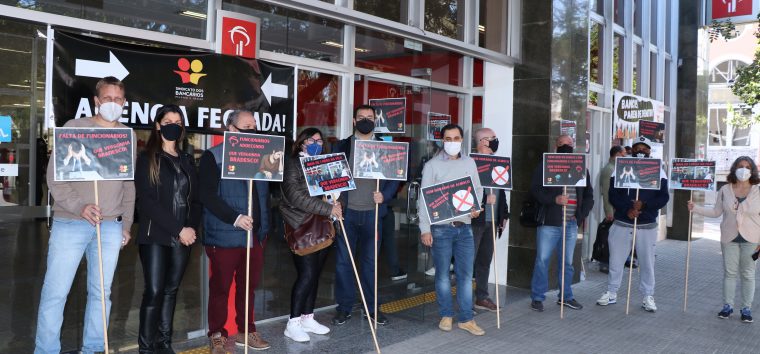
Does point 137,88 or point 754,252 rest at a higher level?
Answer: point 137,88

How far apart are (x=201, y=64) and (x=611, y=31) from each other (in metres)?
7.63

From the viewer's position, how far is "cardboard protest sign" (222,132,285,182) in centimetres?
433

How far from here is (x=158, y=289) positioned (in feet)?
14.0

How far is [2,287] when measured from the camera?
14.4 feet

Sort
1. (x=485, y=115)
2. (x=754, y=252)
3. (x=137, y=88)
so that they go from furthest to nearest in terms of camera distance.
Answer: (x=485, y=115), (x=754, y=252), (x=137, y=88)

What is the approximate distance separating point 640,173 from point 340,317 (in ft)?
11.3

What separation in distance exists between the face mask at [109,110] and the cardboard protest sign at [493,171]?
3352 mm

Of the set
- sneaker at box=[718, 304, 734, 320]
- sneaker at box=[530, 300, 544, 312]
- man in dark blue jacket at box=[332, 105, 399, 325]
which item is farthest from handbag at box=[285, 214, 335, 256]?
sneaker at box=[718, 304, 734, 320]

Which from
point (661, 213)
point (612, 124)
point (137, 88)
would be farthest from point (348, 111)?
point (661, 213)

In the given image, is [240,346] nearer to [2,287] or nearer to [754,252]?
[2,287]

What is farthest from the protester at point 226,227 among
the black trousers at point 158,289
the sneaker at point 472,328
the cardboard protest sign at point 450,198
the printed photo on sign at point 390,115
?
the sneaker at point 472,328

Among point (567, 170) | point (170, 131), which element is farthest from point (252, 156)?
point (567, 170)

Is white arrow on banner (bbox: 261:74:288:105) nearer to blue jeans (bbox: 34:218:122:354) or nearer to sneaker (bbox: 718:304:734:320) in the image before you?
blue jeans (bbox: 34:218:122:354)

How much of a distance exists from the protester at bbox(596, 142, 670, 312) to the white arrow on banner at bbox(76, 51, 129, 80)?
4.98 metres
